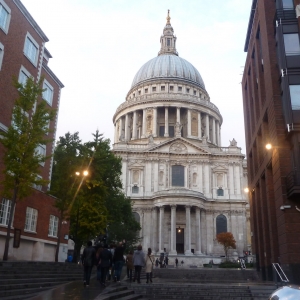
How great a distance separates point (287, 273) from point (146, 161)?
48.0 meters

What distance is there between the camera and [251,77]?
3144 centimetres

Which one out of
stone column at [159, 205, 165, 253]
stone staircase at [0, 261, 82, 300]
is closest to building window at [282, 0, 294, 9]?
stone staircase at [0, 261, 82, 300]

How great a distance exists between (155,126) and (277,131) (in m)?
58.6

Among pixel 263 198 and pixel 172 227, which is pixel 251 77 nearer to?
pixel 263 198

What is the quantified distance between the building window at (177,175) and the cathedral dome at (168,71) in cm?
3185

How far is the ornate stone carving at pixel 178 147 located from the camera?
67.6 metres

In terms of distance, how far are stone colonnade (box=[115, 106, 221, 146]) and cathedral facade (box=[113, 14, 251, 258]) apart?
23cm

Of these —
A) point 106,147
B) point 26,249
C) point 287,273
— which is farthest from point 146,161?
point 287,273

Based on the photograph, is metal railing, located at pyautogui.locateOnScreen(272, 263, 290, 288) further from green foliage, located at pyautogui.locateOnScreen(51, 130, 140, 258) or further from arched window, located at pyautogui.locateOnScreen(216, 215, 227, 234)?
arched window, located at pyautogui.locateOnScreen(216, 215, 227, 234)

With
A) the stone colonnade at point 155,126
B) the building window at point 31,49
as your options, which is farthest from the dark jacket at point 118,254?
the stone colonnade at point 155,126

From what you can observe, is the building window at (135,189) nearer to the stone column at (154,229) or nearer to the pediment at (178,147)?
the stone column at (154,229)

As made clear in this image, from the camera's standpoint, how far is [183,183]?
65.8 m

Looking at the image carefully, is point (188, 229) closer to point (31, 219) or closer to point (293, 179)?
point (31, 219)

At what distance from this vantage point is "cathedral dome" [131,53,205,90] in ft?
303
